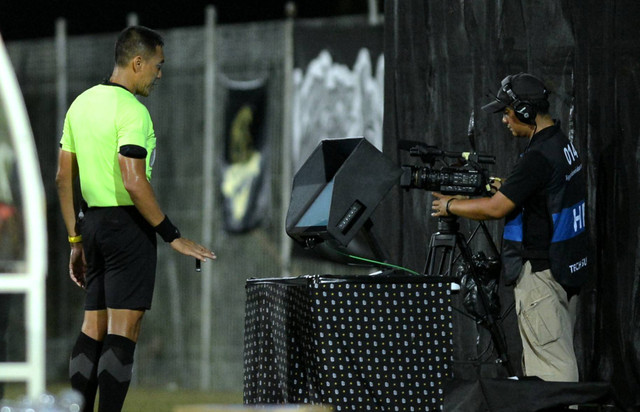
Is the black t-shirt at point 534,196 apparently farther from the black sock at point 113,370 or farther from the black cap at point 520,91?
the black sock at point 113,370

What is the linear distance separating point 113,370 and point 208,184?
4.83 meters

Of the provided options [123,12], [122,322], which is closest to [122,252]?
[122,322]

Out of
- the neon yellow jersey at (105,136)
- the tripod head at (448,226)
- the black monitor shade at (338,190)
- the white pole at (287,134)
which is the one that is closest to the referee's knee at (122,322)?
the neon yellow jersey at (105,136)

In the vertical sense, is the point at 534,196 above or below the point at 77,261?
above

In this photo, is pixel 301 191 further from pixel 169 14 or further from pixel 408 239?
pixel 169 14

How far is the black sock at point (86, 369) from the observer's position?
4.67m

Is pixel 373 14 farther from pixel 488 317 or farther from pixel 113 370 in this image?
pixel 113 370

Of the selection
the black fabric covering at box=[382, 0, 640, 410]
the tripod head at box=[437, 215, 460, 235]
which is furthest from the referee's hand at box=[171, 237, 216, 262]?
the black fabric covering at box=[382, 0, 640, 410]

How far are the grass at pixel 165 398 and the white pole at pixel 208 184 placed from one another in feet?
1.08

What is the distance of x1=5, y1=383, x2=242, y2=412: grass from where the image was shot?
750 centimetres

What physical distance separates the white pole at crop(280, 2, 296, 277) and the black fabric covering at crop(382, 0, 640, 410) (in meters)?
2.80

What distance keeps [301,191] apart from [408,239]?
1276mm

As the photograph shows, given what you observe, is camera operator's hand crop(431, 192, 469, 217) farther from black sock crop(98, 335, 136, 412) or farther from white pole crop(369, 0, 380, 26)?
white pole crop(369, 0, 380, 26)

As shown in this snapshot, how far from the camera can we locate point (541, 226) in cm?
493
